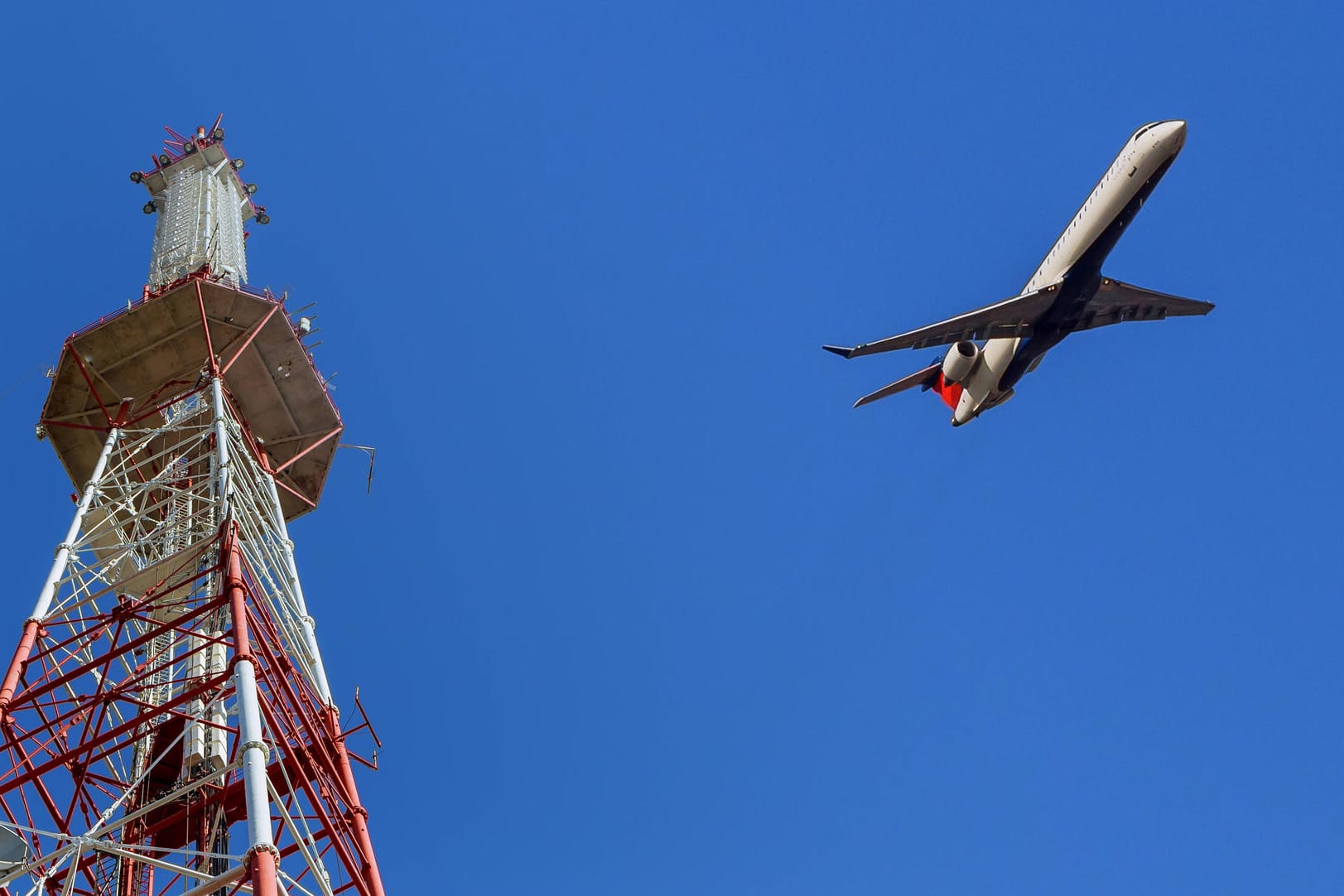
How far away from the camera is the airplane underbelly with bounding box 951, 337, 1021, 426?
52781 mm

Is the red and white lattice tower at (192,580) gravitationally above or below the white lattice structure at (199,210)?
below

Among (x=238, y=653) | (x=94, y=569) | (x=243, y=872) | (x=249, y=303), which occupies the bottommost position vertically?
(x=243, y=872)

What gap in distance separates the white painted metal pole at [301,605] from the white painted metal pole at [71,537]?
11.4 ft

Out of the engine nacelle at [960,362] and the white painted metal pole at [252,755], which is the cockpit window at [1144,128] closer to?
the engine nacelle at [960,362]

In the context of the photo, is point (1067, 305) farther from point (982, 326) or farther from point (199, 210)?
point (199, 210)

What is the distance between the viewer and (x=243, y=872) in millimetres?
16219

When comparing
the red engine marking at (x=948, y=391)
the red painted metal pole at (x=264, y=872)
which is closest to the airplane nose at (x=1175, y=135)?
the red engine marking at (x=948, y=391)

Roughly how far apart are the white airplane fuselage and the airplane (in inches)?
1.4

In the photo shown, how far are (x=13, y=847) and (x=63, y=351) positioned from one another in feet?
54.3

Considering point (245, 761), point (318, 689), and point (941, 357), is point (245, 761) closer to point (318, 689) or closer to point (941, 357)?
point (318, 689)

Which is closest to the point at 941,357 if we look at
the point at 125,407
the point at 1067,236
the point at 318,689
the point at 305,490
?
the point at 1067,236

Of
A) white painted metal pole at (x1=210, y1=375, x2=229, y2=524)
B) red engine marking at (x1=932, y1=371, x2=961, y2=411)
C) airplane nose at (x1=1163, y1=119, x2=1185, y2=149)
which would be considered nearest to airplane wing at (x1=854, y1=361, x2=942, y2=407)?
red engine marking at (x1=932, y1=371, x2=961, y2=411)

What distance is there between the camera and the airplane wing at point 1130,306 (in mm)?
50688

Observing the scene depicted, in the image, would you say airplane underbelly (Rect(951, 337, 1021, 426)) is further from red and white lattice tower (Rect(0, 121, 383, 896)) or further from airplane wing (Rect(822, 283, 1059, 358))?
red and white lattice tower (Rect(0, 121, 383, 896))
